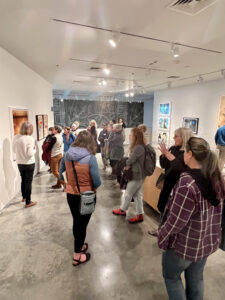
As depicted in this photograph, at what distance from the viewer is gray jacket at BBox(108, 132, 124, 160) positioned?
4.22m

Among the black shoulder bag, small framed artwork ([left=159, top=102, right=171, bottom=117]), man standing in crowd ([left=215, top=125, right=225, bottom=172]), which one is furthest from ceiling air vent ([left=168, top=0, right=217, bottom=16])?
small framed artwork ([left=159, top=102, right=171, bottom=117])

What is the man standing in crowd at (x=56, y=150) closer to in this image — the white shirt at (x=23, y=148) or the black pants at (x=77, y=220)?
the white shirt at (x=23, y=148)

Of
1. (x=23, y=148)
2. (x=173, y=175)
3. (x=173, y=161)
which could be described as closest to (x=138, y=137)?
(x=173, y=161)

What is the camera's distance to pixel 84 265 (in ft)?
6.61

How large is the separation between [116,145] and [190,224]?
3224 millimetres

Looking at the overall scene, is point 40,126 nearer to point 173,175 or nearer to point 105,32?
point 105,32

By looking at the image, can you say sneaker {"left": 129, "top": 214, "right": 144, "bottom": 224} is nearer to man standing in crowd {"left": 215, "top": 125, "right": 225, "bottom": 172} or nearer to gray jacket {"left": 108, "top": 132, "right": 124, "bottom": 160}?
gray jacket {"left": 108, "top": 132, "right": 124, "bottom": 160}

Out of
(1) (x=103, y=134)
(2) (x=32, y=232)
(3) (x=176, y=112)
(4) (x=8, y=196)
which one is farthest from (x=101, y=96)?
(2) (x=32, y=232)

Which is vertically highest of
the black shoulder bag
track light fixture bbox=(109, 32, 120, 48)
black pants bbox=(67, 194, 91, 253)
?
track light fixture bbox=(109, 32, 120, 48)

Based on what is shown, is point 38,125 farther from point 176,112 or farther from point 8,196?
point 176,112

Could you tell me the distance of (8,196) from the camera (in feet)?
10.6

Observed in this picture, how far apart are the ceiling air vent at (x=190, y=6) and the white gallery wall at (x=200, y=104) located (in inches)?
170

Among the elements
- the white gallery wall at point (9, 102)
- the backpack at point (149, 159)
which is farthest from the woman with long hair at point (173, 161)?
the white gallery wall at point (9, 102)

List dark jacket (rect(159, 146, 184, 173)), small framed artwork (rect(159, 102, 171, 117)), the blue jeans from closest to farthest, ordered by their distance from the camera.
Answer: the blue jeans → dark jacket (rect(159, 146, 184, 173)) → small framed artwork (rect(159, 102, 171, 117))
